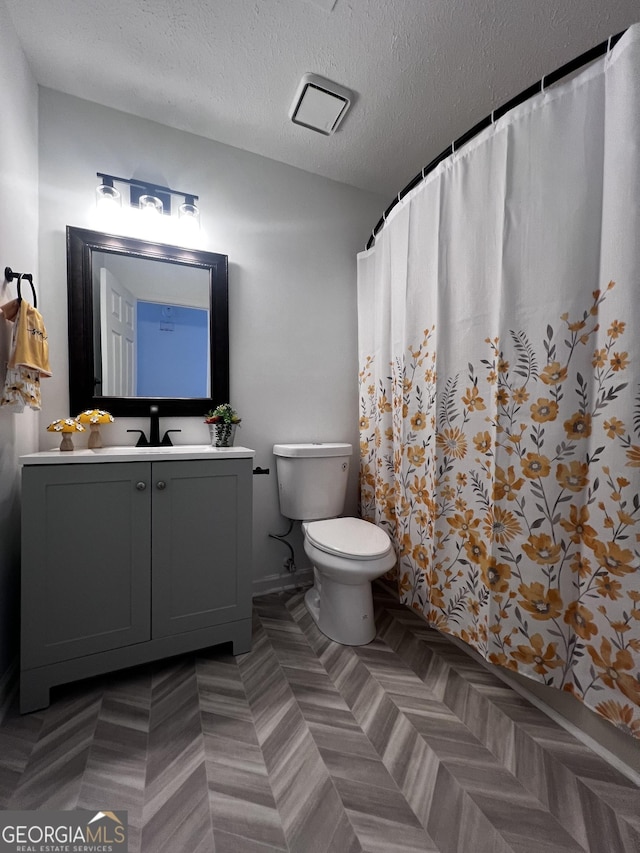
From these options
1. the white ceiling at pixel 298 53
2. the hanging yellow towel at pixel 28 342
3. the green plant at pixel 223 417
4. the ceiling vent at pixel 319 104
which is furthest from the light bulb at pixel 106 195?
the green plant at pixel 223 417

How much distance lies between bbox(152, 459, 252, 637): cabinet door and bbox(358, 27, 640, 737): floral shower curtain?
75cm

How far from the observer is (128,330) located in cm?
162

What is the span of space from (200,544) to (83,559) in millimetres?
381

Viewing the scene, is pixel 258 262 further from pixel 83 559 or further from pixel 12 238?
pixel 83 559

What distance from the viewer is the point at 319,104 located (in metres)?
1.54

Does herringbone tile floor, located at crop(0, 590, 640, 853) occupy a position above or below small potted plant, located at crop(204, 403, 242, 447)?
below

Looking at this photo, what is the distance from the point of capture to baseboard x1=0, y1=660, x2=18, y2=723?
114cm

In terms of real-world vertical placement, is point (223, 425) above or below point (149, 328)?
below

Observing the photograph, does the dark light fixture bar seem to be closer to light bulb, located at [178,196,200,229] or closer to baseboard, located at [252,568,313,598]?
light bulb, located at [178,196,200,229]

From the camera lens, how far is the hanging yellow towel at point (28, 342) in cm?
117

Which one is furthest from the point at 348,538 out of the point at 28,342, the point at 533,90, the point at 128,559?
the point at 533,90

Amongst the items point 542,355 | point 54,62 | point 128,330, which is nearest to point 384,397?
point 542,355

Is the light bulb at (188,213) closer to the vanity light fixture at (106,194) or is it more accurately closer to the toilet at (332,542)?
the vanity light fixture at (106,194)

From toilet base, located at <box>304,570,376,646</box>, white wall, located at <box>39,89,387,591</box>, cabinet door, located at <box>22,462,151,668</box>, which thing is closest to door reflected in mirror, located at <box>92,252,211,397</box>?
white wall, located at <box>39,89,387,591</box>
